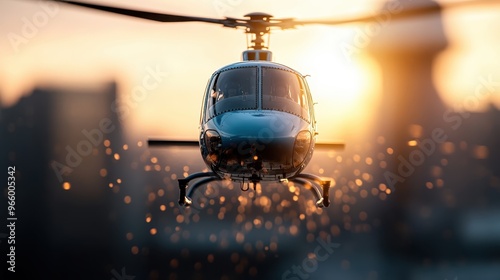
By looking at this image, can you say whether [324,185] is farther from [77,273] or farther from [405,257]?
[77,273]

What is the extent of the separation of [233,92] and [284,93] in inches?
34.7

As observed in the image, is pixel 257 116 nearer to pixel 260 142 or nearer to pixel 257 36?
pixel 260 142

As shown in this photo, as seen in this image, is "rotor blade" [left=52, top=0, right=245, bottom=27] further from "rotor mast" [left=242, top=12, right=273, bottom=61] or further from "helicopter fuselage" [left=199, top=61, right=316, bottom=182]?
"helicopter fuselage" [left=199, top=61, right=316, bottom=182]

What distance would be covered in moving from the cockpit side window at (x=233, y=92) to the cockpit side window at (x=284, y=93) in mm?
203

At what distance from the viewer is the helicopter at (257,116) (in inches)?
317

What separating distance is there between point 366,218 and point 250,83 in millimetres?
20641

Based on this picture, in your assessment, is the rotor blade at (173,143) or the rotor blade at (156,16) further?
the rotor blade at (173,143)

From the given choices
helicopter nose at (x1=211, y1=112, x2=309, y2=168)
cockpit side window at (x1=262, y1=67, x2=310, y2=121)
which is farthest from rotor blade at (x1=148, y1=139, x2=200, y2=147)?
cockpit side window at (x1=262, y1=67, x2=310, y2=121)

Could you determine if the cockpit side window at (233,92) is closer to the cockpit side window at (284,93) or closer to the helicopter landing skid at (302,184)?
the cockpit side window at (284,93)

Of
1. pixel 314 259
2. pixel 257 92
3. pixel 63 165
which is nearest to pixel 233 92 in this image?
pixel 257 92

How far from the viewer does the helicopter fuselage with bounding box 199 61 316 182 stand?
26.3 ft

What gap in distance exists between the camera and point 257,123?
811 cm

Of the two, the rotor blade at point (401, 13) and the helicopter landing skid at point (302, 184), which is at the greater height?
the rotor blade at point (401, 13)

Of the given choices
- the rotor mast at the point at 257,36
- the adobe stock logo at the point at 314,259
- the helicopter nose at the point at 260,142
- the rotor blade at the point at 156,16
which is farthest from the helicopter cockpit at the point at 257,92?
the adobe stock logo at the point at 314,259
